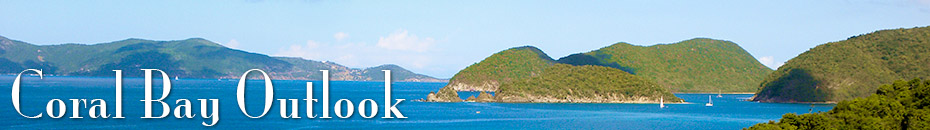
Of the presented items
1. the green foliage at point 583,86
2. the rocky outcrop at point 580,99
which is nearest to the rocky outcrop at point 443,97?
the rocky outcrop at point 580,99

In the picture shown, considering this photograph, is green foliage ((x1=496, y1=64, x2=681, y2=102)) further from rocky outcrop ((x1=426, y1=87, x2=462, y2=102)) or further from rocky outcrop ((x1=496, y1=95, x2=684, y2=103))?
rocky outcrop ((x1=426, y1=87, x2=462, y2=102))

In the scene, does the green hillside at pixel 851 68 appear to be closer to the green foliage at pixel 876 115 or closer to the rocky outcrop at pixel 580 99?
the rocky outcrop at pixel 580 99

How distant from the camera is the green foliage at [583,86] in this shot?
133375 millimetres

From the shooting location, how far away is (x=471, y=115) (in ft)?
313

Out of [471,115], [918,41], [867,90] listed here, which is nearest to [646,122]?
[471,115]

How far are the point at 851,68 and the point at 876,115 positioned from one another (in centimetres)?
10581

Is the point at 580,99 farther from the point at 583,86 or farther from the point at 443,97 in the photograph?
the point at 443,97

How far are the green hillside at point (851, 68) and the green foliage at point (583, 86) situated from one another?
2322 cm

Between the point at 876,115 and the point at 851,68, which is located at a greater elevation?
the point at 851,68

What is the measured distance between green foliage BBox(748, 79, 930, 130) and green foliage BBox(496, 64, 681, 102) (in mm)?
76595

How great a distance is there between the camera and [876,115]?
166ft

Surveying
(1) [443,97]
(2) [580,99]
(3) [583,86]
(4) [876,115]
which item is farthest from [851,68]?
(4) [876,115]

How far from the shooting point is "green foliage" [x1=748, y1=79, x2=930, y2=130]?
152 ft

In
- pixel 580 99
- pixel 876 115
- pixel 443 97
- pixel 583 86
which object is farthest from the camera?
pixel 583 86
